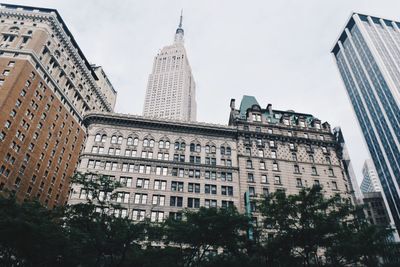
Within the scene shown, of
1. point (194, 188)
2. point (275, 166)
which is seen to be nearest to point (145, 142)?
point (194, 188)

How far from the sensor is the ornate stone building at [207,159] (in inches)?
1881

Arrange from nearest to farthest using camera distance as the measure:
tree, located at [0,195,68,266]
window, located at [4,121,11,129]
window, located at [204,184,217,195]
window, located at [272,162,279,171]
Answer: tree, located at [0,195,68,266] < window, located at [204,184,217,195] < window, located at [272,162,279,171] < window, located at [4,121,11,129]

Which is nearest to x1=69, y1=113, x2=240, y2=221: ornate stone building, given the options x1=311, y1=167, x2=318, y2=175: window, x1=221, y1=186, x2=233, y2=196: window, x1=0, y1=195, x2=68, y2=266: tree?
x1=221, y1=186, x2=233, y2=196: window

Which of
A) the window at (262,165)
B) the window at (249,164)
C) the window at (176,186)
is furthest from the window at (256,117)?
the window at (176,186)

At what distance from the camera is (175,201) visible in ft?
154

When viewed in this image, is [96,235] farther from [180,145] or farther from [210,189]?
[180,145]

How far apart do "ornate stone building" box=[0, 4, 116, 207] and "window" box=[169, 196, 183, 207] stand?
61.4ft

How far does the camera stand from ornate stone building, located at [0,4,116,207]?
5838 centimetres

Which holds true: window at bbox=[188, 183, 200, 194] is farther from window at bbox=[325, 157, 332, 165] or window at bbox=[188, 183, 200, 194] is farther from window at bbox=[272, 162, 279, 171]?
window at bbox=[325, 157, 332, 165]

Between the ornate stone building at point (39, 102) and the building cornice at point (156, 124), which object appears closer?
the building cornice at point (156, 124)

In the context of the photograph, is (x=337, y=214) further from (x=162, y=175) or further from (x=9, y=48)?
(x=9, y=48)

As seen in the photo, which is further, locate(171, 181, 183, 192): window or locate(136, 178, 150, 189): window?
locate(171, 181, 183, 192): window

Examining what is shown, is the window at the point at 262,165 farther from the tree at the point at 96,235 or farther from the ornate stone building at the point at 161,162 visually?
the tree at the point at 96,235

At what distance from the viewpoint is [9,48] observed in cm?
6725
